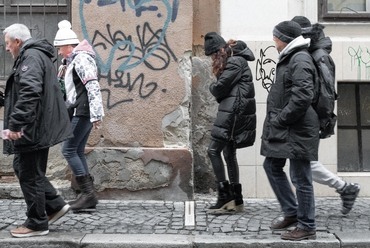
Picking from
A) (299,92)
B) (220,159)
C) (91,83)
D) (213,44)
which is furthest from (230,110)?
(91,83)

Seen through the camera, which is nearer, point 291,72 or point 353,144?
point 291,72

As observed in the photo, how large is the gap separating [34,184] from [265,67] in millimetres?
3300

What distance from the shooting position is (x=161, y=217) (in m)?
7.60

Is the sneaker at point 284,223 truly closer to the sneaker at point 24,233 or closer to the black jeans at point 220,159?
the black jeans at point 220,159

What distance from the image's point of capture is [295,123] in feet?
21.3

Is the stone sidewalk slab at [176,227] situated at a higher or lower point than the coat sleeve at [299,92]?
lower

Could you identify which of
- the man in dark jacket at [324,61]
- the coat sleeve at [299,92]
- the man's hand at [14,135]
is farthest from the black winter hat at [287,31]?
the man's hand at [14,135]

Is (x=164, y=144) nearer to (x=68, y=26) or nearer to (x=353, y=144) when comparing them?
(x=68, y=26)

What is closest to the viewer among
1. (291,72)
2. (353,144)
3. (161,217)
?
(291,72)

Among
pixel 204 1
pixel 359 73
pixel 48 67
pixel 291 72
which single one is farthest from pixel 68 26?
pixel 359 73

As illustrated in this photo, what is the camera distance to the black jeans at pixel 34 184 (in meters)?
6.61

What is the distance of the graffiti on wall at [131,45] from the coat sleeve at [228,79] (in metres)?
1.02

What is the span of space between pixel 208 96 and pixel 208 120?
28 centimetres

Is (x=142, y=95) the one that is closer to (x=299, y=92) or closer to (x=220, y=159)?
(x=220, y=159)
